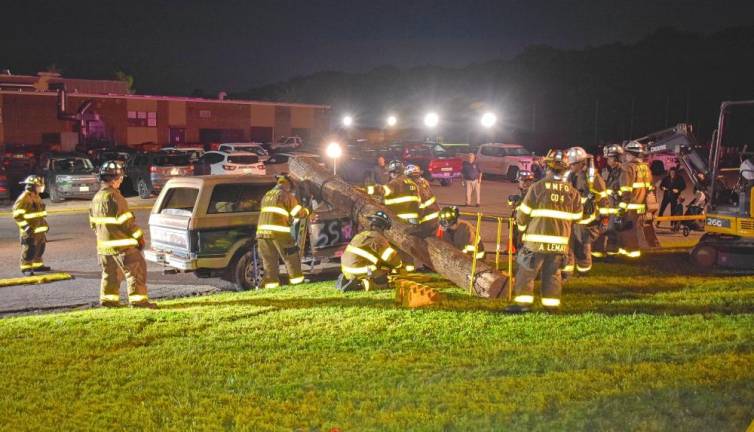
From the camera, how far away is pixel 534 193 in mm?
8445

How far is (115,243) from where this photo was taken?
30.5 ft

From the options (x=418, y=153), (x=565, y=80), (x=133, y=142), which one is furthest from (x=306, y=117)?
(x=565, y=80)

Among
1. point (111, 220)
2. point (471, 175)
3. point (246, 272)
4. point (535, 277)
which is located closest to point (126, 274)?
point (111, 220)

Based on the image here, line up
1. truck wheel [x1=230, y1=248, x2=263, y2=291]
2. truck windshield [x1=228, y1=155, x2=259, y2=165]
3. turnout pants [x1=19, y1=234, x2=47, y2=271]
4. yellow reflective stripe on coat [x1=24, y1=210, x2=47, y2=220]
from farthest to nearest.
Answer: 1. truck windshield [x1=228, y1=155, x2=259, y2=165]
2. yellow reflective stripe on coat [x1=24, y1=210, x2=47, y2=220]
3. turnout pants [x1=19, y1=234, x2=47, y2=271]
4. truck wheel [x1=230, y1=248, x2=263, y2=291]

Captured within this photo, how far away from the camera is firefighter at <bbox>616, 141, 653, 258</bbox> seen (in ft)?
41.3

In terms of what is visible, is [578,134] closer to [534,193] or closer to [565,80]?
[565,80]

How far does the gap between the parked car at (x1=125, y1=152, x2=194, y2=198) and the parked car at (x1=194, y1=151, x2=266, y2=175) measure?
1077 millimetres

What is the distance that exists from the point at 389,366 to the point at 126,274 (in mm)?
4565

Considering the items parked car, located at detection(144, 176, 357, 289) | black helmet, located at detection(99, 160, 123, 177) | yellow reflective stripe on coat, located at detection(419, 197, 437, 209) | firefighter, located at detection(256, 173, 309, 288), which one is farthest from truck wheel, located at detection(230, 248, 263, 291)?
yellow reflective stripe on coat, located at detection(419, 197, 437, 209)

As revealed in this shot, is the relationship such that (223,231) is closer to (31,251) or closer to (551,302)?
(31,251)

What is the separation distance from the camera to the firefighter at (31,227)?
12906mm

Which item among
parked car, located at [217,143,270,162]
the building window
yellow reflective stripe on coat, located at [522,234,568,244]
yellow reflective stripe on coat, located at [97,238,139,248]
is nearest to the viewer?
yellow reflective stripe on coat, located at [522,234,568,244]

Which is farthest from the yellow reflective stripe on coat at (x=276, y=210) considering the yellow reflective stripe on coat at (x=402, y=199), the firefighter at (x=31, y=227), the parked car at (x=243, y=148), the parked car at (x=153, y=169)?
the parked car at (x=243, y=148)

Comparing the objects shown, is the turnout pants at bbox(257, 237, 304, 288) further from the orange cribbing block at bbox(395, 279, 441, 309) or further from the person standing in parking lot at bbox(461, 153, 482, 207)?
the person standing in parking lot at bbox(461, 153, 482, 207)
